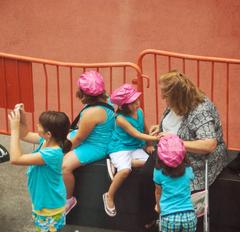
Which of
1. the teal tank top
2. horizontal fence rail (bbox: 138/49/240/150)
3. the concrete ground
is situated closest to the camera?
the teal tank top

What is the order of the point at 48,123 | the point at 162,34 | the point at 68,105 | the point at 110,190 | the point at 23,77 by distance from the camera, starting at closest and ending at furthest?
the point at 48,123 < the point at 110,190 < the point at 23,77 < the point at 68,105 < the point at 162,34

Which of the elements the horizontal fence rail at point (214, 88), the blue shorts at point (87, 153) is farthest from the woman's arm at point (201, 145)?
the horizontal fence rail at point (214, 88)

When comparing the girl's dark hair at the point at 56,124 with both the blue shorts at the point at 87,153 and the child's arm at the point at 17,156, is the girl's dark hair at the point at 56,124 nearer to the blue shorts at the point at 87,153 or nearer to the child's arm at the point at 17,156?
the child's arm at the point at 17,156

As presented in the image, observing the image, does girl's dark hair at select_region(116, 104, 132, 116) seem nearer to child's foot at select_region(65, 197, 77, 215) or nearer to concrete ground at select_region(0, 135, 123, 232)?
child's foot at select_region(65, 197, 77, 215)

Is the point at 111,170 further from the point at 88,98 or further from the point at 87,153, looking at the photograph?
the point at 88,98

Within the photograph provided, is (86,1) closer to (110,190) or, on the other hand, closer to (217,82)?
(217,82)

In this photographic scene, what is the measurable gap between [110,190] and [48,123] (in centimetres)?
133

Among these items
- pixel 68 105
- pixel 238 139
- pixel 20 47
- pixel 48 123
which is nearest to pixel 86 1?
pixel 20 47

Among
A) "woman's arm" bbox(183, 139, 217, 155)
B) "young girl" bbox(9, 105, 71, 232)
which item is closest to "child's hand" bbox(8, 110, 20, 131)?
"young girl" bbox(9, 105, 71, 232)

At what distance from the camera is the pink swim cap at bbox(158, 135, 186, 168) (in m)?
5.23

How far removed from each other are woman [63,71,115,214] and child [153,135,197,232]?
97 centimetres

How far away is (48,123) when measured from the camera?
201 inches

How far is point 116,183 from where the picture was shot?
6105 millimetres

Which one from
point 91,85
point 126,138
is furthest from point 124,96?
point 126,138
